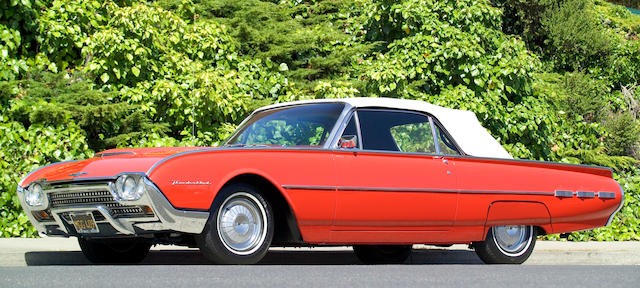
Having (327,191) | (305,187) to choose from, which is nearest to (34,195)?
(305,187)

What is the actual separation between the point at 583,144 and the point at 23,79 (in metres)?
9.74

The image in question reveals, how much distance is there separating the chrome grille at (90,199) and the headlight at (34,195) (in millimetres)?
150

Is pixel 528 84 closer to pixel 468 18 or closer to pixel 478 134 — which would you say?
pixel 468 18

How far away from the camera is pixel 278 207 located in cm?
620

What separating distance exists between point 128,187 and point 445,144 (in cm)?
306

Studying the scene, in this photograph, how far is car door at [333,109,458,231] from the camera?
6348 millimetres

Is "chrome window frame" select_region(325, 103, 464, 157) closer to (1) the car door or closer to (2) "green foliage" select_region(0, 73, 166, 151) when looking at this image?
(1) the car door

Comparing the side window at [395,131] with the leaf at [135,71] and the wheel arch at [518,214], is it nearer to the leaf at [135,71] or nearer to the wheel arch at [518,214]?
the wheel arch at [518,214]

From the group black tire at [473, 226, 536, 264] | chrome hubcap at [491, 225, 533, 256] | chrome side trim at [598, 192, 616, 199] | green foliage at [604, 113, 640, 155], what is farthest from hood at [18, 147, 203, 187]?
green foliage at [604, 113, 640, 155]

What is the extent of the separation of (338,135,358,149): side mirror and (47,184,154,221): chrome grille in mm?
1743

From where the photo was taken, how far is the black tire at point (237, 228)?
224 inches

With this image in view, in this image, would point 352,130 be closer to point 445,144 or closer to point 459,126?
point 445,144
